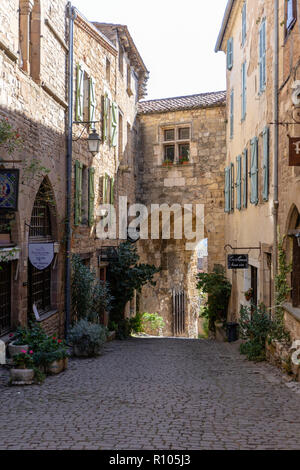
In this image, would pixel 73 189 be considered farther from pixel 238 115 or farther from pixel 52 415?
pixel 52 415

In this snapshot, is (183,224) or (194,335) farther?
(194,335)

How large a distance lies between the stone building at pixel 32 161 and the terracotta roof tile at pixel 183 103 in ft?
25.2

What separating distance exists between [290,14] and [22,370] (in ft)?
21.7

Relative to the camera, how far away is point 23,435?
15.0 feet

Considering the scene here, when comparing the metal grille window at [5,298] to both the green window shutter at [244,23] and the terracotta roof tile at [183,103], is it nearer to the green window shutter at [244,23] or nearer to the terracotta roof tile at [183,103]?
the green window shutter at [244,23]

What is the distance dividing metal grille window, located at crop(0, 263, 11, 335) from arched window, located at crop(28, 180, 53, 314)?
1.03 meters

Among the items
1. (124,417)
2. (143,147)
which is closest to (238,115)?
(143,147)

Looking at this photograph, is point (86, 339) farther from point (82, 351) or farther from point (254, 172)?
point (254, 172)

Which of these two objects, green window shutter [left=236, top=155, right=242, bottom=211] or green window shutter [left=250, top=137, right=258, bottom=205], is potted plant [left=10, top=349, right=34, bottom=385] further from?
green window shutter [left=236, top=155, right=242, bottom=211]

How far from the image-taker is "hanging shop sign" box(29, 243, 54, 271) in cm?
851

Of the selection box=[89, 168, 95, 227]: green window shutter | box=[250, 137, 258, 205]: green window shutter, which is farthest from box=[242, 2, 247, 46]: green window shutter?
box=[89, 168, 95, 227]: green window shutter

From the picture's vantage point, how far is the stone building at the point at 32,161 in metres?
7.67
